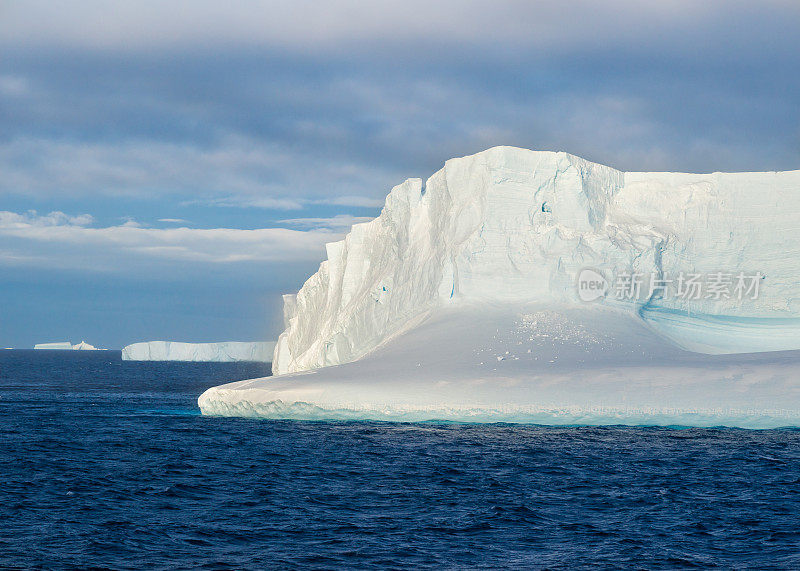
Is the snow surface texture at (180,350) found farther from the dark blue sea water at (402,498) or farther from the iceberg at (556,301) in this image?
the dark blue sea water at (402,498)

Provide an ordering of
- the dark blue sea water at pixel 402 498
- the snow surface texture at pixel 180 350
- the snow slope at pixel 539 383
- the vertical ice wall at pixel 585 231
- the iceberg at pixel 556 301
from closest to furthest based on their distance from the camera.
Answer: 1. the dark blue sea water at pixel 402 498
2. the snow slope at pixel 539 383
3. the iceberg at pixel 556 301
4. the vertical ice wall at pixel 585 231
5. the snow surface texture at pixel 180 350

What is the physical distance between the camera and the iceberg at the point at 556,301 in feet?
81.6

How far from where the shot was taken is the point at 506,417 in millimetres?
24547

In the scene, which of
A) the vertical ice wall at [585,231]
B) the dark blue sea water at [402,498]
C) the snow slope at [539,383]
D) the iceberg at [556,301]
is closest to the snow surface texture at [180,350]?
the iceberg at [556,301]

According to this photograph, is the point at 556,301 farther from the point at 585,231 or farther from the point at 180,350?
the point at 180,350

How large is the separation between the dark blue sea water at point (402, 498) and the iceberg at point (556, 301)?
119 centimetres

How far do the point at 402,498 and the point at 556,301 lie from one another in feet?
61.6

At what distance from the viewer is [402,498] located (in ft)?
50.9

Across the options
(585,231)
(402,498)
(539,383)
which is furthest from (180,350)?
(402,498)

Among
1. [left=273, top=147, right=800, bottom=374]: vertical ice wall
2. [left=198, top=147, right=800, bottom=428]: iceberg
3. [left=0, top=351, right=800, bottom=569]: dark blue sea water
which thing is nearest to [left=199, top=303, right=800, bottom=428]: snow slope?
[left=198, top=147, right=800, bottom=428]: iceberg

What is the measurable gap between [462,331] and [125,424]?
481 inches

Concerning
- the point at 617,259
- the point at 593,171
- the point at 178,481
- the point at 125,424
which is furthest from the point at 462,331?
the point at 178,481

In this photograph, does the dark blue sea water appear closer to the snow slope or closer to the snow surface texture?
the snow slope

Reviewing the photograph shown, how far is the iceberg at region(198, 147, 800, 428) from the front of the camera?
24.9 meters
